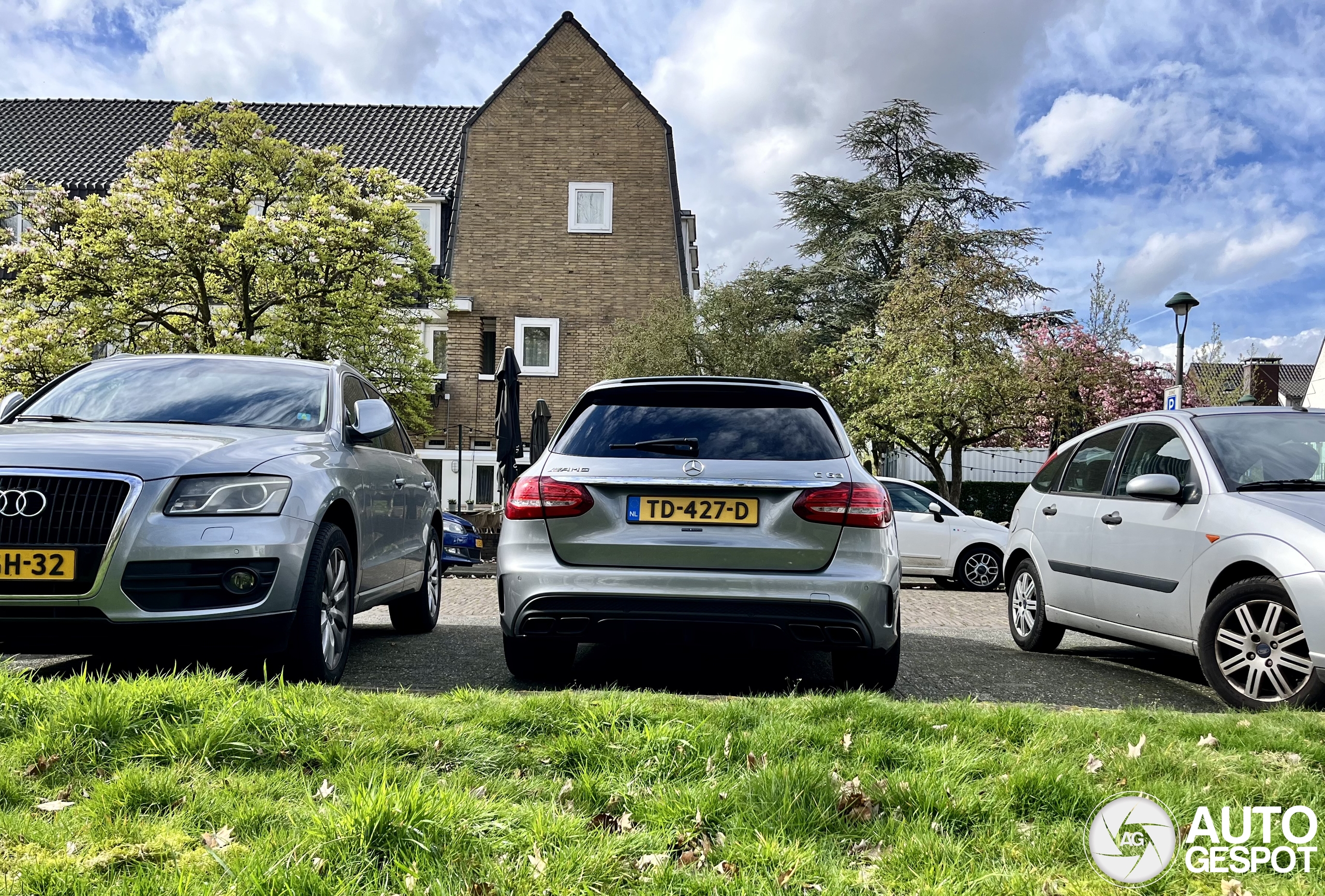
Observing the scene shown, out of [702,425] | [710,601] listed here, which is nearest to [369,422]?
[702,425]

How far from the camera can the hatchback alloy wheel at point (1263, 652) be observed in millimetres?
5137

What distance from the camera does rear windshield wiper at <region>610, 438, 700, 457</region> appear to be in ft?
17.0

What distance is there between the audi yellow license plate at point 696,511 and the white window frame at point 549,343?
2284cm

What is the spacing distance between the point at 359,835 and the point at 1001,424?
67.2ft

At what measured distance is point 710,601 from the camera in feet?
16.4

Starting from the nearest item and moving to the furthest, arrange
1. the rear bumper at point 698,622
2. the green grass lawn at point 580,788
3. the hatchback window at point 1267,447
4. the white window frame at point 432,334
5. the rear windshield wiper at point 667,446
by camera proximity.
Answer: the green grass lawn at point 580,788, the rear bumper at point 698,622, the rear windshield wiper at point 667,446, the hatchback window at point 1267,447, the white window frame at point 432,334

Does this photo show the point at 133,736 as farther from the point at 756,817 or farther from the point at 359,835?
the point at 756,817

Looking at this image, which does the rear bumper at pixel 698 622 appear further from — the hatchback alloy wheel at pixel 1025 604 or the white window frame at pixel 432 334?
the white window frame at pixel 432 334

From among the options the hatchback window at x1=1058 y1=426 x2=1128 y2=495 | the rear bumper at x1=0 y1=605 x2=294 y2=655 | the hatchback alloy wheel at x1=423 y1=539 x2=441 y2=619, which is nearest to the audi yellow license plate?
the rear bumper at x1=0 y1=605 x2=294 y2=655

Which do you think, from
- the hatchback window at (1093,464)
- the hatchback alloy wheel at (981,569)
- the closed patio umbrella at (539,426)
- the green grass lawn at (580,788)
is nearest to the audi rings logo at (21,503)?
the green grass lawn at (580,788)

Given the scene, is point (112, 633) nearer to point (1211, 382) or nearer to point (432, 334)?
point (432, 334)

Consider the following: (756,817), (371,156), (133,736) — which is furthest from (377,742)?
(371,156)

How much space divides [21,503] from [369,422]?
2.01 meters

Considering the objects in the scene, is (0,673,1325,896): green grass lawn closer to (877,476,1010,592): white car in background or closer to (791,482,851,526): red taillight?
(791,482,851,526): red taillight
